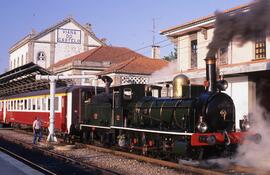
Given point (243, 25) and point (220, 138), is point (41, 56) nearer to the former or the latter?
point (220, 138)

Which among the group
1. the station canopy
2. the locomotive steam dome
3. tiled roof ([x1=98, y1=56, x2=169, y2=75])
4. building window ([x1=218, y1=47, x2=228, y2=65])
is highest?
tiled roof ([x1=98, y1=56, x2=169, y2=75])

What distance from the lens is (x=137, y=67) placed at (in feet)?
116

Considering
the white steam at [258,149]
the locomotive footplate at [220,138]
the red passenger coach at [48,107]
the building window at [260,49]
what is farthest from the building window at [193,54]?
the locomotive footplate at [220,138]

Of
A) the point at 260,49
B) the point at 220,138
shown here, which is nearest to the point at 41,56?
the point at 260,49

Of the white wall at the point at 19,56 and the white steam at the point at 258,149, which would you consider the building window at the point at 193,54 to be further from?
the white wall at the point at 19,56

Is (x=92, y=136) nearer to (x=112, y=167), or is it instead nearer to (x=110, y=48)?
(x=112, y=167)

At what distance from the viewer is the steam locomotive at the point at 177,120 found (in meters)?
11.9

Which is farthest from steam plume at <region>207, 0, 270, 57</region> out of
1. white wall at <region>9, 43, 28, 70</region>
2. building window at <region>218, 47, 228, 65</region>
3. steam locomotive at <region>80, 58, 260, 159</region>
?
white wall at <region>9, 43, 28, 70</region>

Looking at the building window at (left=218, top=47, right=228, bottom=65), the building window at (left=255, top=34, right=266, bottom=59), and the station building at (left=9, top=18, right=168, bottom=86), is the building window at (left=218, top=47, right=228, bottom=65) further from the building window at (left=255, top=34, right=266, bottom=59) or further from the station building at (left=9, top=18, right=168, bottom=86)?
the station building at (left=9, top=18, right=168, bottom=86)

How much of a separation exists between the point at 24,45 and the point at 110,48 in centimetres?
1462

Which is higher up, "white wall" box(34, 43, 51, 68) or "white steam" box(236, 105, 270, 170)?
"white wall" box(34, 43, 51, 68)

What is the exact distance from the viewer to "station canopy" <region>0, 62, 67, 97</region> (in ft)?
82.4

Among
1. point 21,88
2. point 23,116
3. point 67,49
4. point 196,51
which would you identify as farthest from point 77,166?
point 67,49

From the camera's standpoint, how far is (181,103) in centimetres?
1266
